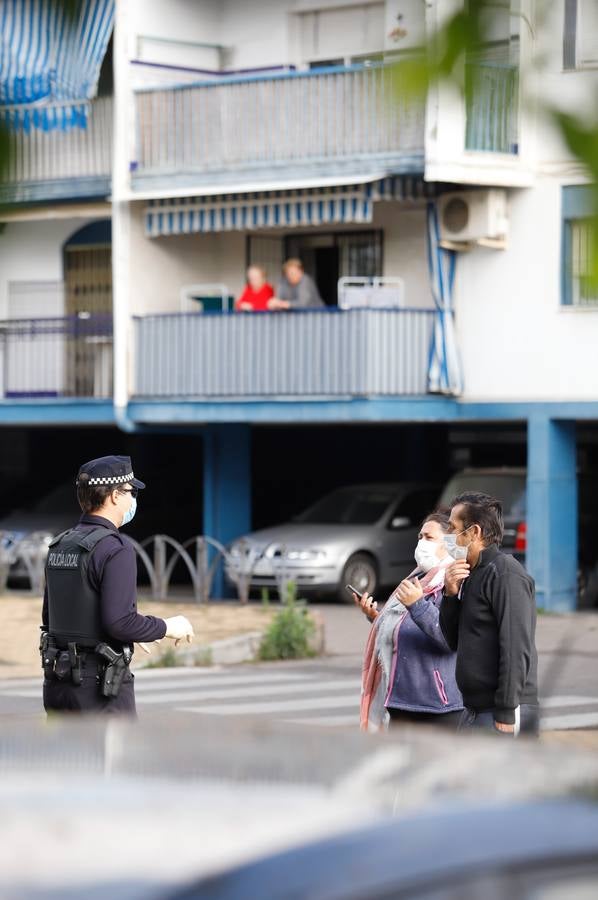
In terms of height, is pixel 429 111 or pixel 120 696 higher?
pixel 429 111

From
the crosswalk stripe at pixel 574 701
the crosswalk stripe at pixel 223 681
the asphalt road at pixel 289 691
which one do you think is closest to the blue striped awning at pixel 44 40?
the asphalt road at pixel 289 691

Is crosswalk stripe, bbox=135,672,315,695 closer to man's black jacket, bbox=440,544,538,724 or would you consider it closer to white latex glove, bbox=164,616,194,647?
white latex glove, bbox=164,616,194,647

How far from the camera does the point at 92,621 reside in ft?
22.2

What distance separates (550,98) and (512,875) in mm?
751

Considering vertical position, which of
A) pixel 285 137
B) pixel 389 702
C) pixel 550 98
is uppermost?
pixel 285 137

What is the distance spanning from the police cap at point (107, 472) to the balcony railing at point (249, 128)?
16.7 metres

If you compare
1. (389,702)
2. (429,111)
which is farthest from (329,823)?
(389,702)

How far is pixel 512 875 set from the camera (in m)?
1.80

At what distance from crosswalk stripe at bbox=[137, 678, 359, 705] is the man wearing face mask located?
7.30m

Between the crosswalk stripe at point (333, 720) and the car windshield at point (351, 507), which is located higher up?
the car windshield at point (351, 507)

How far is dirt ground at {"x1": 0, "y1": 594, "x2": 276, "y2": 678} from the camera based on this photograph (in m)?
17.2

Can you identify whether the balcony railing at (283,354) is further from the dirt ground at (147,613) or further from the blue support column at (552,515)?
→ the dirt ground at (147,613)

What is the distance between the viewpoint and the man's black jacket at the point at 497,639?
685 centimetres

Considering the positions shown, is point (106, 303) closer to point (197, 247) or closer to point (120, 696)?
point (197, 247)
